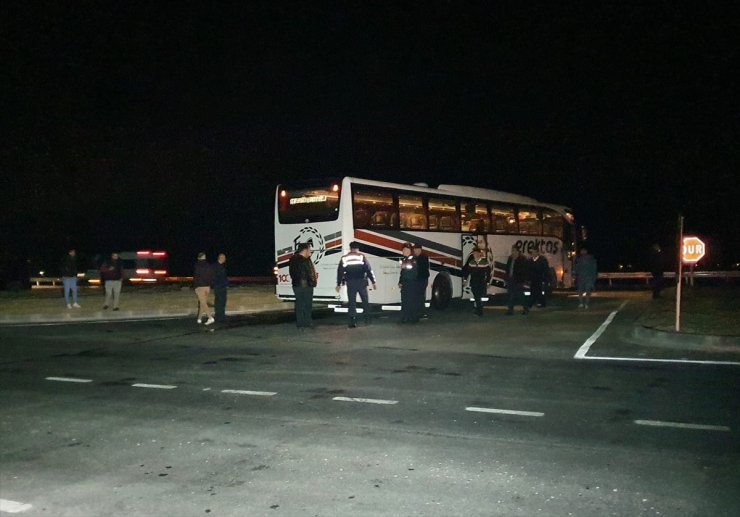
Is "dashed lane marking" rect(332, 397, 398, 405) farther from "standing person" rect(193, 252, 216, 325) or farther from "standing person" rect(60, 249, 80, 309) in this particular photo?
"standing person" rect(60, 249, 80, 309)

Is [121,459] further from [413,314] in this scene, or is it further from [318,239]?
[318,239]

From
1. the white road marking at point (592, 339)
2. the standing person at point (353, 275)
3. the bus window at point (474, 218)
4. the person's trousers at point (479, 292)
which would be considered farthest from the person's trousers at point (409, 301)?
the bus window at point (474, 218)

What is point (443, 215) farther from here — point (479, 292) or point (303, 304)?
point (303, 304)

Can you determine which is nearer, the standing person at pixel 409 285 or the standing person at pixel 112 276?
the standing person at pixel 409 285

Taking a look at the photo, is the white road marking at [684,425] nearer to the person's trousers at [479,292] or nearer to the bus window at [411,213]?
the person's trousers at [479,292]

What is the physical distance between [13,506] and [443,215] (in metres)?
18.5

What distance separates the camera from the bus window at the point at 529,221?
26.8 m

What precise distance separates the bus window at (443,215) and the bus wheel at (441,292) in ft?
5.14

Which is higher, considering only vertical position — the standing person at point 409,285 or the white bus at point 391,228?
the white bus at point 391,228

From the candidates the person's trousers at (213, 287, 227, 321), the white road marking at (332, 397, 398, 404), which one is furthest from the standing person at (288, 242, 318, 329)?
the white road marking at (332, 397, 398, 404)

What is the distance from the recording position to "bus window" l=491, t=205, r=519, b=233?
82.4 ft

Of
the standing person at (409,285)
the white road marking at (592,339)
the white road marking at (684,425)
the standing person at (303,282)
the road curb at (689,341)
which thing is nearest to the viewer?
the white road marking at (684,425)

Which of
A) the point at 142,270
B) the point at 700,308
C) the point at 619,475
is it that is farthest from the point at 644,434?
the point at 142,270

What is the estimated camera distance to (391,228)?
20.3m
